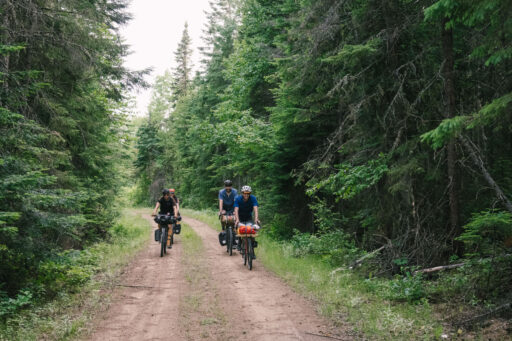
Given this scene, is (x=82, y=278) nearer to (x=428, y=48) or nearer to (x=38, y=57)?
(x=38, y=57)

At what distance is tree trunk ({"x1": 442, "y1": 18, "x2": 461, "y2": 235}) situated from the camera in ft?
23.7

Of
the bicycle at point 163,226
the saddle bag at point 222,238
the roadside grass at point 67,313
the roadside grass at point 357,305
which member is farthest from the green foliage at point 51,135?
the roadside grass at point 357,305

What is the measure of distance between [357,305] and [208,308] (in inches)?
106

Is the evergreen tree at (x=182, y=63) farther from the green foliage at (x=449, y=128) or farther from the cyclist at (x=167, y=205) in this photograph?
the green foliage at (x=449, y=128)

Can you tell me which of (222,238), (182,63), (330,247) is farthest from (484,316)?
(182,63)

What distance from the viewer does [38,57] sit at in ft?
31.7

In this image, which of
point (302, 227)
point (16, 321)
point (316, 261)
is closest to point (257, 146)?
point (302, 227)

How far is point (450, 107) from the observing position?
282 inches

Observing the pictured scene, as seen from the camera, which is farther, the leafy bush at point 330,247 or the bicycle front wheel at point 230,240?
the bicycle front wheel at point 230,240

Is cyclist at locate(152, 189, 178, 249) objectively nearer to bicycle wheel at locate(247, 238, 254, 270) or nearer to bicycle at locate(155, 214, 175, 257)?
bicycle at locate(155, 214, 175, 257)

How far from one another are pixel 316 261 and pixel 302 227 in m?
5.35

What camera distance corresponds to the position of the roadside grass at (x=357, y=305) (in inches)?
200

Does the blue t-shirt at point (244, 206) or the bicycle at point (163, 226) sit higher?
the blue t-shirt at point (244, 206)

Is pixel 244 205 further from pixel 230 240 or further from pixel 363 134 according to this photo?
pixel 363 134
